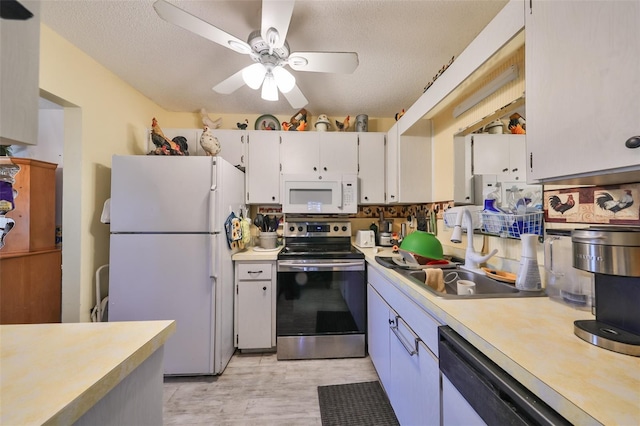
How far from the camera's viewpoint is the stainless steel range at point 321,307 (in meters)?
2.06

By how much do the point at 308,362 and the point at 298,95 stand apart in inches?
87.4

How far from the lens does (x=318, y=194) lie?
241cm

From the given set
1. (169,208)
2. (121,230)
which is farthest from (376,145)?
(121,230)

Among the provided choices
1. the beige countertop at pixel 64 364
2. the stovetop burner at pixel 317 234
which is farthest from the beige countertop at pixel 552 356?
the stovetop burner at pixel 317 234

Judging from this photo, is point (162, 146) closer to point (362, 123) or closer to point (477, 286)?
point (362, 123)

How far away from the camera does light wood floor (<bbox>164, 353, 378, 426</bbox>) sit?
149 cm

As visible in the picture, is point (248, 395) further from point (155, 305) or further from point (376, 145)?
Result: point (376, 145)

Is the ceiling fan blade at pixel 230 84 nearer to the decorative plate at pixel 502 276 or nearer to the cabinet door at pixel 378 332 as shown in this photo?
the cabinet door at pixel 378 332

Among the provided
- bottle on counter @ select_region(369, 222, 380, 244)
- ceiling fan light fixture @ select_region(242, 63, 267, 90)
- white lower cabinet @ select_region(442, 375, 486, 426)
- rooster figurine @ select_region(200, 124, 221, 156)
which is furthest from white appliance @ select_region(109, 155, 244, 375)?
bottle on counter @ select_region(369, 222, 380, 244)

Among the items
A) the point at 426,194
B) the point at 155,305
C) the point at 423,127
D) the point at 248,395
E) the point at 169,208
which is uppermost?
the point at 423,127

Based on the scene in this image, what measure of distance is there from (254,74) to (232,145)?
106 centimetres

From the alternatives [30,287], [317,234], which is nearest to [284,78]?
[317,234]

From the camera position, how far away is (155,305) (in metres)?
1.77

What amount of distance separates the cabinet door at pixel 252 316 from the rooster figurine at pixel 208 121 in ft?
5.67
